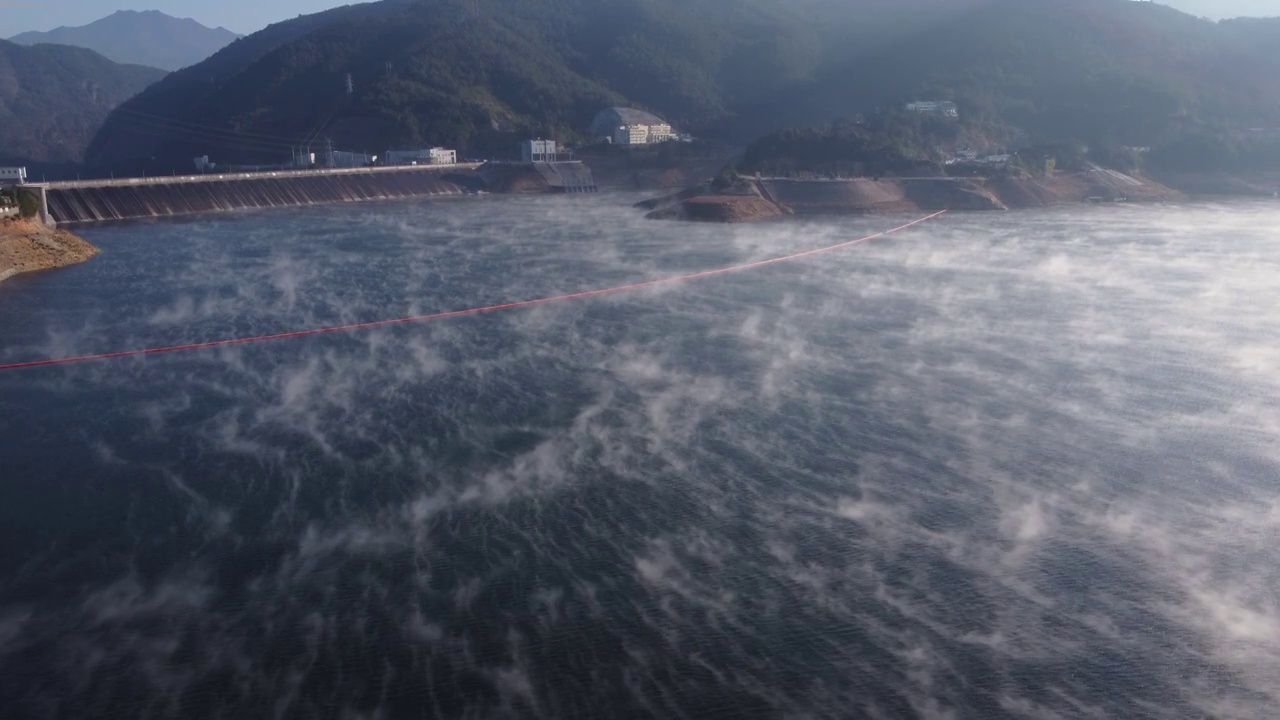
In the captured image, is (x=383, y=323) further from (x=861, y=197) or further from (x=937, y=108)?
(x=937, y=108)

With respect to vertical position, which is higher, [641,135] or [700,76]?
[700,76]

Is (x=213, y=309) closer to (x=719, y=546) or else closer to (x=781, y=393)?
(x=781, y=393)

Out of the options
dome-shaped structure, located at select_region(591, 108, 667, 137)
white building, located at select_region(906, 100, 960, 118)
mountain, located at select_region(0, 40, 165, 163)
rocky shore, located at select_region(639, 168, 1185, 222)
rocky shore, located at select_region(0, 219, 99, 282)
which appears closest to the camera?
rocky shore, located at select_region(0, 219, 99, 282)

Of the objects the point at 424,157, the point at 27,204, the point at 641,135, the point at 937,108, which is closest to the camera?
the point at 27,204

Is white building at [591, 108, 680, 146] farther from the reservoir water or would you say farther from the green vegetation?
the reservoir water

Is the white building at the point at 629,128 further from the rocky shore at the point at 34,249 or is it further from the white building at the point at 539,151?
the rocky shore at the point at 34,249

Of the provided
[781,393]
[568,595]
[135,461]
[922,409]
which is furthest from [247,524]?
[922,409]

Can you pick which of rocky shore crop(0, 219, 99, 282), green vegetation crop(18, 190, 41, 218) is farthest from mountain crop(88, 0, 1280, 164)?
rocky shore crop(0, 219, 99, 282)

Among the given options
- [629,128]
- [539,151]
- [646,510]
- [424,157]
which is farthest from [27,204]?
[629,128]
